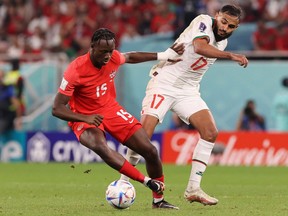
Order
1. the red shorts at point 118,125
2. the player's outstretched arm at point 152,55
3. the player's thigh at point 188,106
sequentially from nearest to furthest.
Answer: the red shorts at point 118,125
the player's outstretched arm at point 152,55
the player's thigh at point 188,106

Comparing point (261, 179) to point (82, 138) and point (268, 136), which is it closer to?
point (268, 136)

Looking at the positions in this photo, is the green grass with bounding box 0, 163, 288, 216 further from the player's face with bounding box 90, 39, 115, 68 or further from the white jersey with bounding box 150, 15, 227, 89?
the white jersey with bounding box 150, 15, 227, 89

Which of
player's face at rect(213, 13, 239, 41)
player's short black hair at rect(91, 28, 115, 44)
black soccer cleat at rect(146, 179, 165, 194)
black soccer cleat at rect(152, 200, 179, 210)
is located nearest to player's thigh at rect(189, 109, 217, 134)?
player's face at rect(213, 13, 239, 41)

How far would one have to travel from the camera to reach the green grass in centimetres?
1072

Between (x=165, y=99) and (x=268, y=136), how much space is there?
974 centimetres

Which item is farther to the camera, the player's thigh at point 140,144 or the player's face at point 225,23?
the player's face at point 225,23

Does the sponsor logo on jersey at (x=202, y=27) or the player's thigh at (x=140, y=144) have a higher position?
the sponsor logo on jersey at (x=202, y=27)

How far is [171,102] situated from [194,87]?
1.25 feet

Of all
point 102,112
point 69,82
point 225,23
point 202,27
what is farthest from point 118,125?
point 225,23

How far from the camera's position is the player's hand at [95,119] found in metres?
10.7

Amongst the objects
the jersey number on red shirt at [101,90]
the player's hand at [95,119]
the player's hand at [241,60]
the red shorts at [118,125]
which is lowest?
the red shorts at [118,125]

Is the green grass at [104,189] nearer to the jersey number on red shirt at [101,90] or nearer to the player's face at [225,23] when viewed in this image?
the jersey number on red shirt at [101,90]

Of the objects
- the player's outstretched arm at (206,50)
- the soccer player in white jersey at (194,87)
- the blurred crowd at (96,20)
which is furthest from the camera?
the blurred crowd at (96,20)

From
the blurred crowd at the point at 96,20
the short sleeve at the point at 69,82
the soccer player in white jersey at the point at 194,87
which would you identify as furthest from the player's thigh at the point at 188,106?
the blurred crowd at the point at 96,20
